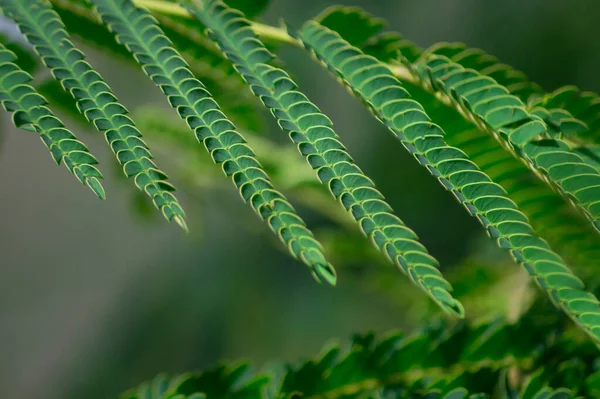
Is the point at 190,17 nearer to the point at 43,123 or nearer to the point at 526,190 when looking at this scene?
the point at 43,123

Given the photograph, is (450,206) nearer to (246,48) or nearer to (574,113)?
(574,113)

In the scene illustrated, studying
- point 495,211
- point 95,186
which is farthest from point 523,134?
point 95,186

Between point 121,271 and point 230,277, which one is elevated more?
point 121,271

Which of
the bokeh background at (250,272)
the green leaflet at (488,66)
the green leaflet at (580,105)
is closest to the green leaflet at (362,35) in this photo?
the green leaflet at (488,66)

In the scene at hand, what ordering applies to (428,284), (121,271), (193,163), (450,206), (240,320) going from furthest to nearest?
(121,271)
(240,320)
(450,206)
(193,163)
(428,284)

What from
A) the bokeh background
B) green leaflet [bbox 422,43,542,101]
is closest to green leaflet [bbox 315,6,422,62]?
green leaflet [bbox 422,43,542,101]

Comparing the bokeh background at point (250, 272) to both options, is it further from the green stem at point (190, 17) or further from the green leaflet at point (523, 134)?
the green leaflet at point (523, 134)

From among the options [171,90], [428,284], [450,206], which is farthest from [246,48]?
[450,206]
